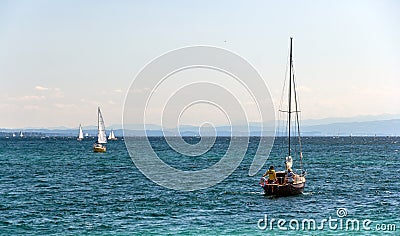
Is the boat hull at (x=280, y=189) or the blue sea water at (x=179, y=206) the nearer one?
the blue sea water at (x=179, y=206)

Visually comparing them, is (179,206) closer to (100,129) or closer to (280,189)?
(280,189)

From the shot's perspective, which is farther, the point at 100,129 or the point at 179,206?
the point at 100,129

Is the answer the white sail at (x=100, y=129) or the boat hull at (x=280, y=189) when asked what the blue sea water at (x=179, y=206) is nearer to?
the boat hull at (x=280, y=189)

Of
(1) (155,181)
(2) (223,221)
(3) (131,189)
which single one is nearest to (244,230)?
(2) (223,221)

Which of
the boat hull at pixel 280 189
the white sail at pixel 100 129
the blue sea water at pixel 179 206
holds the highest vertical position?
the white sail at pixel 100 129

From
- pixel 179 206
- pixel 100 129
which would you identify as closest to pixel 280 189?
pixel 179 206

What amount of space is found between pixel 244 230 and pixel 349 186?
27.0 m

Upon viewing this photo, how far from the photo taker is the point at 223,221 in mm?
37250

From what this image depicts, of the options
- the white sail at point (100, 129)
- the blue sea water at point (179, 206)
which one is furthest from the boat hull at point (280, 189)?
the white sail at point (100, 129)

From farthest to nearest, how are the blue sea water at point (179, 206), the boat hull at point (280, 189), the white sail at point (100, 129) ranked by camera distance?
1. the white sail at point (100, 129)
2. the boat hull at point (280, 189)
3. the blue sea water at point (179, 206)

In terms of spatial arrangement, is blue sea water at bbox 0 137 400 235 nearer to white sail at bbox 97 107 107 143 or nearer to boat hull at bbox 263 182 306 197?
boat hull at bbox 263 182 306 197

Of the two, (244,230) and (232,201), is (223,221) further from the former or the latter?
(232,201)

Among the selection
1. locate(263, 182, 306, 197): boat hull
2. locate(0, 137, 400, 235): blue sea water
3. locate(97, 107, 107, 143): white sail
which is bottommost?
locate(0, 137, 400, 235): blue sea water

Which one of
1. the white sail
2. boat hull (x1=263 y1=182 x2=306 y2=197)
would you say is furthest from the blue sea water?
the white sail
